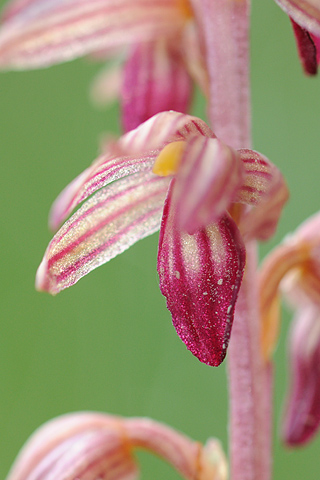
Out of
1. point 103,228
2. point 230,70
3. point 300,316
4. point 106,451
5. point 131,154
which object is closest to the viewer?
point 131,154

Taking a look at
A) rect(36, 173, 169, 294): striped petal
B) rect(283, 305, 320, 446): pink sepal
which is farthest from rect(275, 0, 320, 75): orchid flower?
rect(283, 305, 320, 446): pink sepal

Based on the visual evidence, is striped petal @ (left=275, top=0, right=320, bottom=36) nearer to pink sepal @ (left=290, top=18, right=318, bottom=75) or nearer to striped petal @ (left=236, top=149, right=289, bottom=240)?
pink sepal @ (left=290, top=18, right=318, bottom=75)

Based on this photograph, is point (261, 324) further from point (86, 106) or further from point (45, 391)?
point (86, 106)

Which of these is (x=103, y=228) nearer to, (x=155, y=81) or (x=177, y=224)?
(x=177, y=224)

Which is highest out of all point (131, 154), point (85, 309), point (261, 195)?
point (131, 154)

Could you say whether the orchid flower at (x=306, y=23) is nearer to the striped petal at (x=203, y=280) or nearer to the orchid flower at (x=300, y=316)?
the striped petal at (x=203, y=280)

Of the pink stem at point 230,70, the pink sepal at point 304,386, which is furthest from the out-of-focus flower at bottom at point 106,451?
the pink stem at point 230,70

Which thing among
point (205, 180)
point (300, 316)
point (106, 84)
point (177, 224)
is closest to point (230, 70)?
point (177, 224)
